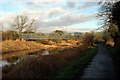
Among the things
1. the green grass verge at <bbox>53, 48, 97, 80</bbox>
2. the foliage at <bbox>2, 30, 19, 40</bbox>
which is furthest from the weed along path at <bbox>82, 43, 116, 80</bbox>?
the foliage at <bbox>2, 30, 19, 40</bbox>

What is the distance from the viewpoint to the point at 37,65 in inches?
679

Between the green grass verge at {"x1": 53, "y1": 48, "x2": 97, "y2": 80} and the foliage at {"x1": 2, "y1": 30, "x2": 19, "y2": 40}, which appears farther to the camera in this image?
the foliage at {"x1": 2, "y1": 30, "x2": 19, "y2": 40}

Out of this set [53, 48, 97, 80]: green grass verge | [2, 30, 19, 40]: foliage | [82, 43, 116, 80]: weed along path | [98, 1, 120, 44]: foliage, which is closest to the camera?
[53, 48, 97, 80]: green grass verge

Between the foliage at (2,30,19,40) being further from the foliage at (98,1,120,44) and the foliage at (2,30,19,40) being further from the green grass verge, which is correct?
the green grass verge

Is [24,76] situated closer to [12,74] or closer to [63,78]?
[12,74]

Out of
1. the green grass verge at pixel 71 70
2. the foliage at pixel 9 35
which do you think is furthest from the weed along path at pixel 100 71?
the foliage at pixel 9 35

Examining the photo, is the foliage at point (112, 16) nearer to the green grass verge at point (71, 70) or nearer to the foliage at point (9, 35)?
the green grass verge at point (71, 70)

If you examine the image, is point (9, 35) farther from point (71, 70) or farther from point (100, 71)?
point (100, 71)

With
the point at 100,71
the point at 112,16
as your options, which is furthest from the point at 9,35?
the point at 100,71

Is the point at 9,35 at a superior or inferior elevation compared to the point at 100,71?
superior

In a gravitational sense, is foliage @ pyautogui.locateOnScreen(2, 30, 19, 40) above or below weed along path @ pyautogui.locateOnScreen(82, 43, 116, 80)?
above

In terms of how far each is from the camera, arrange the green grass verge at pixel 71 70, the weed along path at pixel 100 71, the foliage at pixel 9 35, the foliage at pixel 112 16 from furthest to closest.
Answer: the foliage at pixel 9 35, the foliage at pixel 112 16, the weed along path at pixel 100 71, the green grass verge at pixel 71 70

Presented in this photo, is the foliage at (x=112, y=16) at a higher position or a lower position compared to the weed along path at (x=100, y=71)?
higher

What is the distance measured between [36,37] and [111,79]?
8165cm
